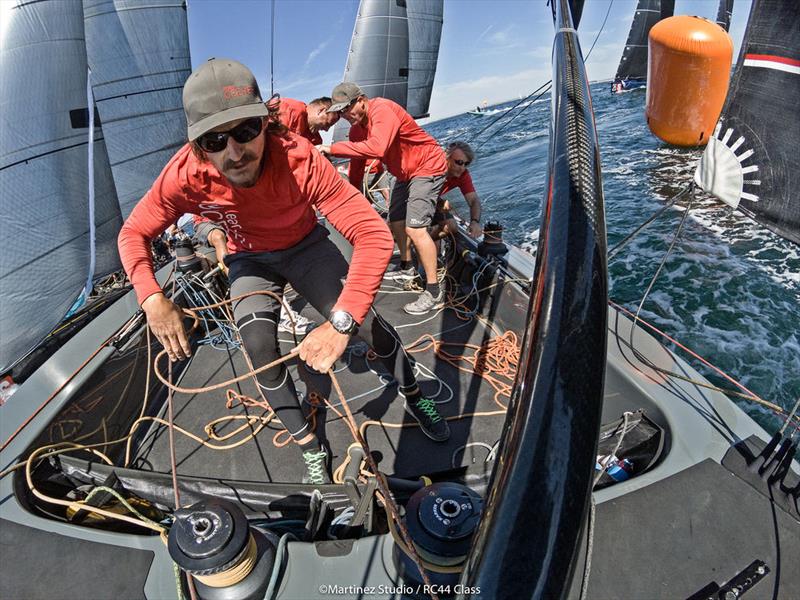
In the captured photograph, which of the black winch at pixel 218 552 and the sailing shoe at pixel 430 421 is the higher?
the black winch at pixel 218 552

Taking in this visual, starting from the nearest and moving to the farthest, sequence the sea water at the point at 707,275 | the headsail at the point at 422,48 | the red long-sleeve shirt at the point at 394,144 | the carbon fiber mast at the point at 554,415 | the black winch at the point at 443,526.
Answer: the carbon fiber mast at the point at 554,415 < the black winch at the point at 443,526 < the red long-sleeve shirt at the point at 394,144 < the sea water at the point at 707,275 < the headsail at the point at 422,48

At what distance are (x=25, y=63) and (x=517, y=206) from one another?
970 centimetres

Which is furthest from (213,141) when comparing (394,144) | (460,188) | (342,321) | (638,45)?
(638,45)

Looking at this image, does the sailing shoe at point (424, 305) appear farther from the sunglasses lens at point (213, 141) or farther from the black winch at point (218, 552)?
the black winch at point (218, 552)

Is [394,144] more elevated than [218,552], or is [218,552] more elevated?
[394,144]

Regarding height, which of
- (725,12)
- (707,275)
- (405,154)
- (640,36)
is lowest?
(707,275)

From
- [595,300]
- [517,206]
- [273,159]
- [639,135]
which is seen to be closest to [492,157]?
[639,135]

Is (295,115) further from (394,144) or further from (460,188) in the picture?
(460,188)

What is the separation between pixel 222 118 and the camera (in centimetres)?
143

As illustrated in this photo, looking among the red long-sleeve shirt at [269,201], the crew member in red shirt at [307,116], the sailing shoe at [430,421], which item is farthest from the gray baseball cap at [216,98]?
the crew member in red shirt at [307,116]

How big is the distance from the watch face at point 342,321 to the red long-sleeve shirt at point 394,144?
6.78ft

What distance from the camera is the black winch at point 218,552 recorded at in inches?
39.0

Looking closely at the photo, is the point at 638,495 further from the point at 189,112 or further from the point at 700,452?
the point at 189,112

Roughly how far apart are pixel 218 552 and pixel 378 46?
1298 centimetres
